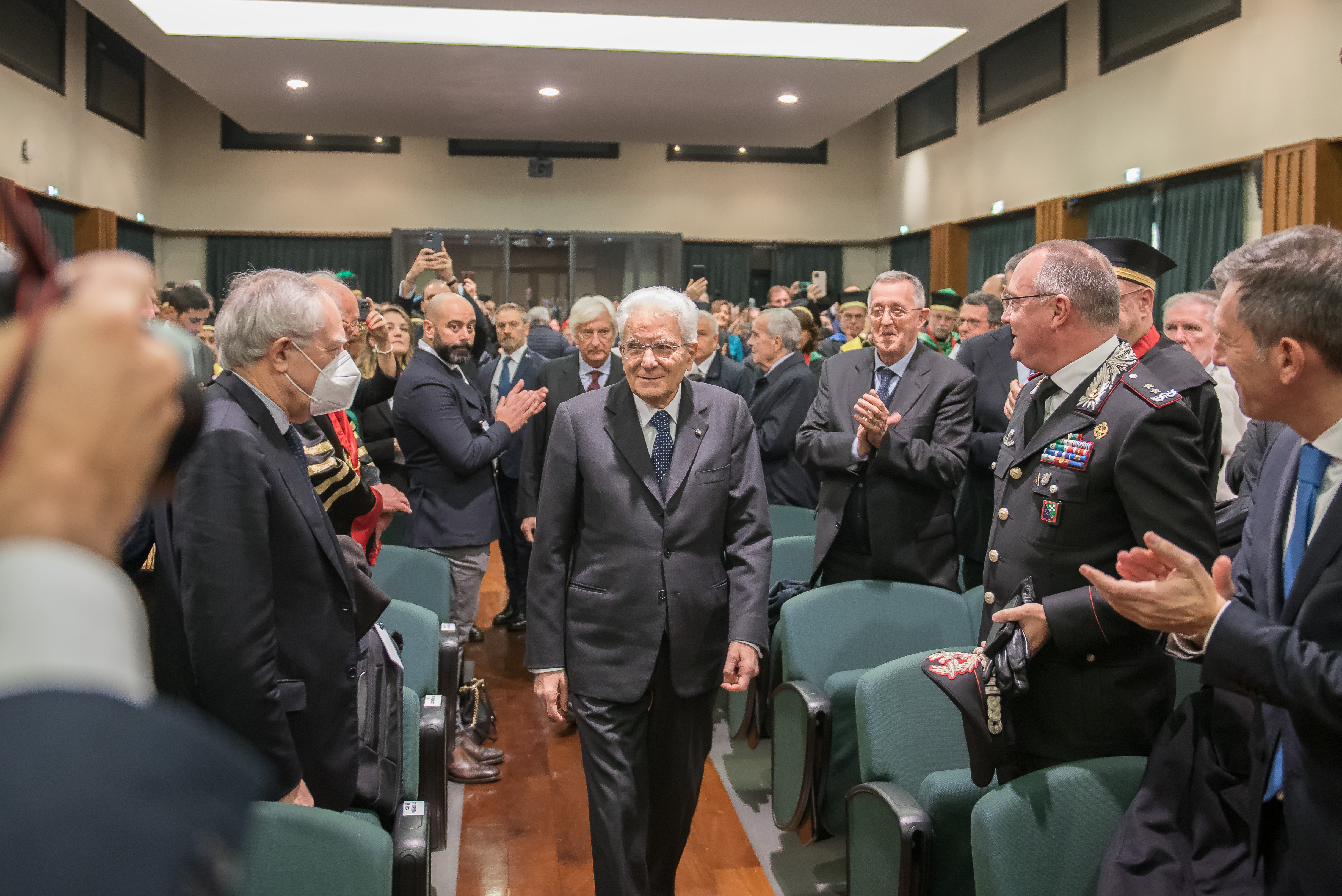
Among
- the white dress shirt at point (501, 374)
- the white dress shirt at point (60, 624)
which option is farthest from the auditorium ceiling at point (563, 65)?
the white dress shirt at point (60, 624)

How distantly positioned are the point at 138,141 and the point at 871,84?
9.60 meters

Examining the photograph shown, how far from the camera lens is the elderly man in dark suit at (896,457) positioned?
307cm

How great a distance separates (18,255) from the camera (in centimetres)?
44

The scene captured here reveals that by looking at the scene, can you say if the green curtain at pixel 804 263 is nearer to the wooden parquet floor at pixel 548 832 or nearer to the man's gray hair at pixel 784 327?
the man's gray hair at pixel 784 327

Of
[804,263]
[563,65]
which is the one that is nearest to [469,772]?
[563,65]

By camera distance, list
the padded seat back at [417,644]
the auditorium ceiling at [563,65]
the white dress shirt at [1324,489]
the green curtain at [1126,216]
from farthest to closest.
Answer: the green curtain at [1126,216] → the auditorium ceiling at [563,65] → the padded seat back at [417,644] → the white dress shirt at [1324,489]

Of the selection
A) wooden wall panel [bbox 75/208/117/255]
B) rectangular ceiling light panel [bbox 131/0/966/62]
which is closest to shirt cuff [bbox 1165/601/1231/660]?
rectangular ceiling light panel [bbox 131/0/966/62]

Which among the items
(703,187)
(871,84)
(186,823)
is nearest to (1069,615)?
(186,823)

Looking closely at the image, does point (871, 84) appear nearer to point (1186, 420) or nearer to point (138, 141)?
point (1186, 420)

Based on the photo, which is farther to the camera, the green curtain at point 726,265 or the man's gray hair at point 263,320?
the green curtain at point 726,265

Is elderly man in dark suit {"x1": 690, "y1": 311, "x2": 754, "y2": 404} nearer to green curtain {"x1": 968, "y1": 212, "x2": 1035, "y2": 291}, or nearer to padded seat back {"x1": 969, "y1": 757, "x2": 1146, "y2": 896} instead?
padded seat back {"x1": 969, "y1": 757, "x2": 1146, "y2": 896}

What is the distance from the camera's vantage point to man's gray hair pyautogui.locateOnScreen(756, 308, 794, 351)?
16.2 feet

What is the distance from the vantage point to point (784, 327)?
493 centimetres

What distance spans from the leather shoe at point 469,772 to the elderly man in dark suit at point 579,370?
3.53 feet
